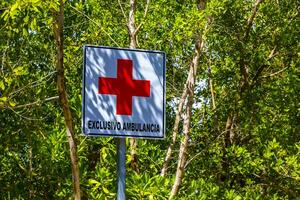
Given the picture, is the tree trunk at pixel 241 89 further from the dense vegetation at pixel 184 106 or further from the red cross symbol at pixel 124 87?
the red cross symbol at pixel 124 87

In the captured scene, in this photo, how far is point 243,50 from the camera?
12.2 m

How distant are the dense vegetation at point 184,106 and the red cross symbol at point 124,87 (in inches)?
186

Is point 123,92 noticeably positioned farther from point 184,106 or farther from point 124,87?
point 184,106

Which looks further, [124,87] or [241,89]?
[241,89]

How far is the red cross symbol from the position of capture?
3.01m

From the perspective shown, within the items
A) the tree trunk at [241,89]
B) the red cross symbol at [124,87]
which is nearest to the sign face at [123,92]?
the red cross symbol at [124,87]

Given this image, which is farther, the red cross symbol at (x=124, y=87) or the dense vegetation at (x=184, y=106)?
the dense vegetation at (x=184, y=106)

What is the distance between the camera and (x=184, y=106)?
11570 mm

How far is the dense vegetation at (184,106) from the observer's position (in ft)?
29.6

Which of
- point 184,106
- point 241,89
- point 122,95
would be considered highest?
point 241,89

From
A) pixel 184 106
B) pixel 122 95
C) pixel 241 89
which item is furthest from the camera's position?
pixel 241 89

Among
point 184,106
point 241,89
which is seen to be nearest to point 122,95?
point 184,106

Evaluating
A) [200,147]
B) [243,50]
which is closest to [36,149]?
[200,147]

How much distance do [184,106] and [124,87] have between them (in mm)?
8540
